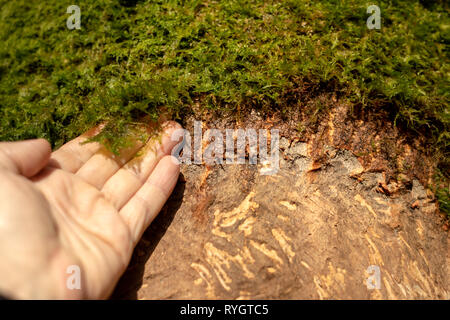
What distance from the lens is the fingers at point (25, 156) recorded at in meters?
2.26

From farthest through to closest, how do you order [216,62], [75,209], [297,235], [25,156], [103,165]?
[216,62] < [103,165] < [297,235] < [75,209] < [25,156]

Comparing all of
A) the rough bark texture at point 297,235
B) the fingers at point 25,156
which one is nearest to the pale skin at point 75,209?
the fingers at point 25,156

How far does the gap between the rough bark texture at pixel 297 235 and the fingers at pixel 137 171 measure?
28cm

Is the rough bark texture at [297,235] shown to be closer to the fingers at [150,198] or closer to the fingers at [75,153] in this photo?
the fingers at [150,198]

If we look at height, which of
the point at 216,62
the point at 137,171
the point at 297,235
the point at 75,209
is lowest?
the point at 297,235

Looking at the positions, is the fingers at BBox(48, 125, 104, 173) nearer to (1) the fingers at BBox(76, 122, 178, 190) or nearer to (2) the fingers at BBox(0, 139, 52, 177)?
(1) the fingers at BBox(76, 122, 178, 190)

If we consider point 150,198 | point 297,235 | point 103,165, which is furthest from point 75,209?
point 297,235

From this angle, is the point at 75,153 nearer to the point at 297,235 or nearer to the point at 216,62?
the point at 216,62

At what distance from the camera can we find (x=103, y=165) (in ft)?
8.92

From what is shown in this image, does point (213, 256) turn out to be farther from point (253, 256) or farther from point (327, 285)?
point (327, 285)

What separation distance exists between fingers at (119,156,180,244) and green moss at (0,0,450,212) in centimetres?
45

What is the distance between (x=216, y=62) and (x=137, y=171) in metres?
1.25
